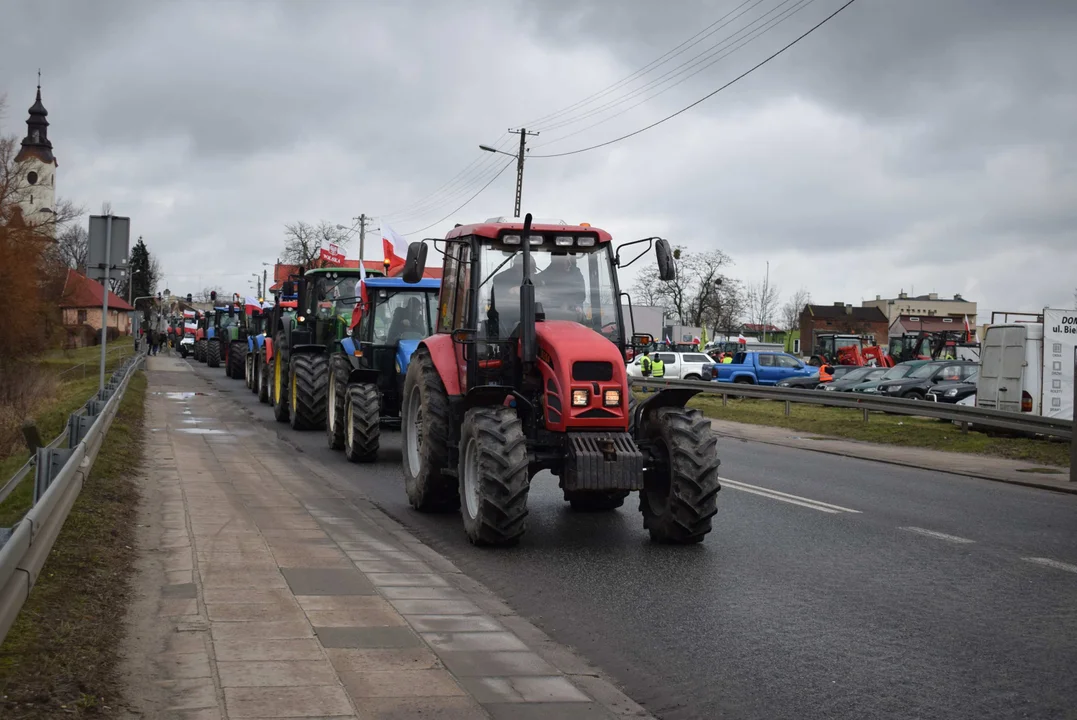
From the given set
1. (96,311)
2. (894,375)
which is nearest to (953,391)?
(894,375)

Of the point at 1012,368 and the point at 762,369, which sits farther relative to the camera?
the point at 762,369

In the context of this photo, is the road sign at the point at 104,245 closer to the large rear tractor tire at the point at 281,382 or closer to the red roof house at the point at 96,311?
the large rear tractor tire at the point at 281,382

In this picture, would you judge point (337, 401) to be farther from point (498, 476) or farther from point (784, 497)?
point (498, 476)

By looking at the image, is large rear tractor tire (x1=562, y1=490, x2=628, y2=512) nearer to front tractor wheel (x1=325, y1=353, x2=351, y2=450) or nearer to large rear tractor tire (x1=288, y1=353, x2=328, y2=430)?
front tractor wheel (x1=325, y1=353, x2=351, y2=450)

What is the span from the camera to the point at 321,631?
6277mm

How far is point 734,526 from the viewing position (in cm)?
1051

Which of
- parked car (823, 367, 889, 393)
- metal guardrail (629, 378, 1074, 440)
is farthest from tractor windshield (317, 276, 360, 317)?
parked car (823, 367, 889, 393)

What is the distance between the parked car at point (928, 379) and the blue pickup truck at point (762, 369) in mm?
9292

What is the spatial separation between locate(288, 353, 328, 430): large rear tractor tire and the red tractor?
30.1 ft

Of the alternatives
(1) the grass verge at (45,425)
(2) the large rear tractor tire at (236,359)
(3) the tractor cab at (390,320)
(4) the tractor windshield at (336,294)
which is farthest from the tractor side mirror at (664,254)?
(2) the large rear tractor tire at (236,359)

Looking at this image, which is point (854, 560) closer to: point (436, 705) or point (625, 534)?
point (625, 534)

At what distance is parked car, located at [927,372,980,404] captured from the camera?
29.8m

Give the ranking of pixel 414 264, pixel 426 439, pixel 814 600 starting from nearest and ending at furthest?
pixel 814 600
pixel 414 264
pixel 426 439

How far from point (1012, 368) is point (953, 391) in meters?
6.29
